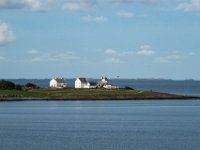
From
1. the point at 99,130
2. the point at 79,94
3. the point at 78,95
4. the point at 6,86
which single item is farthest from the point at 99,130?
the point at 6,86

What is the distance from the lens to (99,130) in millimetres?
89562

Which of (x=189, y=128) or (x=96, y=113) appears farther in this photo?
(x=96, y=113)

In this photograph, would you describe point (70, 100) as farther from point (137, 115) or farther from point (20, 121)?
point (20, 121)

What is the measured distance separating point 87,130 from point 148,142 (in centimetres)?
1755

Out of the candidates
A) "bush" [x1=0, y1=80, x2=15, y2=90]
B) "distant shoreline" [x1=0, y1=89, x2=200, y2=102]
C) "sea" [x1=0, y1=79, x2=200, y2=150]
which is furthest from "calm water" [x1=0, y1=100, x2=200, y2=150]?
"bush" [x1=0, y1=80, x2=15, y2=90]

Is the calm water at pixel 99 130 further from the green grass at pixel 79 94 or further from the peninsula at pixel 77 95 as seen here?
the green grass at pixel 79 94

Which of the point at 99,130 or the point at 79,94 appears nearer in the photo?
the point at 99,130

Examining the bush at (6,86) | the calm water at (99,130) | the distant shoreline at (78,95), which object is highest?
the bush at (6,86)

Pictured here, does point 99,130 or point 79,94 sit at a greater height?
point 79,94

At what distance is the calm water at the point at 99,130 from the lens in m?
71.2

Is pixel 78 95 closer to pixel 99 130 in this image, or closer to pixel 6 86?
pixel 6 86

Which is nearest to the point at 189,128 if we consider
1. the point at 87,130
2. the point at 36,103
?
the point at 87,130

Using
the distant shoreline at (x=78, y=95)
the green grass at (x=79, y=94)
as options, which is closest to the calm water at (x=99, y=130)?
the distant shoreline at (x=78, y=95)

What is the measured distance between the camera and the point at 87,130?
89.9m
